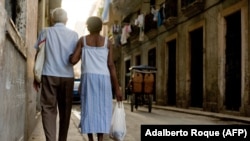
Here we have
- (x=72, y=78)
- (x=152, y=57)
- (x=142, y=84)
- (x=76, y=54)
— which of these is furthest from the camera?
(x=152, y=57)

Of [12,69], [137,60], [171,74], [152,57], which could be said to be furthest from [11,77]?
[137,60]

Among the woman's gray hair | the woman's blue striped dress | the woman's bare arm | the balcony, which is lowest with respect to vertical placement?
the woman's blue striped dress

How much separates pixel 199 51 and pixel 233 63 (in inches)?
136

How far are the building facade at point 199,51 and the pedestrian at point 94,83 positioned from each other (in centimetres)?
865

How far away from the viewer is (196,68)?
59.5 feet

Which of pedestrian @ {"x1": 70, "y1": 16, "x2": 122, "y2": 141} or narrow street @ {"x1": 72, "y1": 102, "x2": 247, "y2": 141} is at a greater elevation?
pedestrian @ {"x1": 70, "y1": 16, "x2": 122, "y2": 141}

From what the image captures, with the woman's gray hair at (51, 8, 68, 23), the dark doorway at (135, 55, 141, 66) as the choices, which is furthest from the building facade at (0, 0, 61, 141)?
the dark doorway at (135, 55, 141, 66)

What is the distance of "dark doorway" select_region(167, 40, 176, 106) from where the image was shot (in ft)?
69.4

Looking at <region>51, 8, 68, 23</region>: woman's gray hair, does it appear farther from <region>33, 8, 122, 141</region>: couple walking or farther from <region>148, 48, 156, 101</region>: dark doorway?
<region>148, 48, 156, 101</region>: dark doorway

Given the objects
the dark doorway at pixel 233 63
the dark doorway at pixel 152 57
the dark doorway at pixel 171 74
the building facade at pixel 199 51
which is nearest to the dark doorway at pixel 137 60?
the building facade at pixel 199 51

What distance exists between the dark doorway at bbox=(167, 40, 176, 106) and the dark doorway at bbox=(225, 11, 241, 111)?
6302mm

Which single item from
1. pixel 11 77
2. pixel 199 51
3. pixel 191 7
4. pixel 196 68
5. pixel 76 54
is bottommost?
pixel 11 77

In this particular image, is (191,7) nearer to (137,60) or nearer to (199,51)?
(199,51)

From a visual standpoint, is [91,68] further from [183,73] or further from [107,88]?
[183,73]
